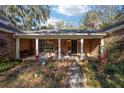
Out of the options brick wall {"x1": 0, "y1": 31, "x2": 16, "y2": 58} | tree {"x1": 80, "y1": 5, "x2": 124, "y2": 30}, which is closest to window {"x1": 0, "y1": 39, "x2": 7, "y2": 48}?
brick wall {"x1": 0, "y1": 31, "x2": 16, "y2": 58}

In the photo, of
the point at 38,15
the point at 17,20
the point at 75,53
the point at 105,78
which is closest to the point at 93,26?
the point at 38,15

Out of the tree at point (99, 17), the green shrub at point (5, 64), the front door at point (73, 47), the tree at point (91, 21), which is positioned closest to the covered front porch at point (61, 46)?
the front door at point (73, 47)

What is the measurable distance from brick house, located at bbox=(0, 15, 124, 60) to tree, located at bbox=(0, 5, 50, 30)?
7.65 meters

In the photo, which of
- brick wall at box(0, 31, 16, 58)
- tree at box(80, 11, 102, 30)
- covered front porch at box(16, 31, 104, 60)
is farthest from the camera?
tree at box(80, 11, 102, 30)

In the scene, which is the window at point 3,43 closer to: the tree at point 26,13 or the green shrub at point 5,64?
the green shrub at point 5,64

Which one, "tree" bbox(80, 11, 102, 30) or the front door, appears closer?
the front door

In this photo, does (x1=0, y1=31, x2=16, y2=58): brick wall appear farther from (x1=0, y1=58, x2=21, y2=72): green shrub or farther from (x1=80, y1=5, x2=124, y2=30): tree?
(x1=80, y1=5, x2=124, y2=30): tree

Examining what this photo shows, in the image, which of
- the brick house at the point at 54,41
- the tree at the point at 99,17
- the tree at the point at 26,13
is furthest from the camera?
the tree at the point at 99,17

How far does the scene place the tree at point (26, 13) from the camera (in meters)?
28.0

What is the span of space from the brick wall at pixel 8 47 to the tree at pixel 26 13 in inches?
417

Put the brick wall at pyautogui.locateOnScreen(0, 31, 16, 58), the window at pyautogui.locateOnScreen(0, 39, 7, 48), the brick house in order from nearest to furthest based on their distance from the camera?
the window at pyautogui.locateOnScreen(0, 39, 7, 48) → the brick wall at pyautogui.locateOnScreen(0, 31, 16, 58) → the brick house

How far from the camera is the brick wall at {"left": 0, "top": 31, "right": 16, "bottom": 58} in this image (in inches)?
613
